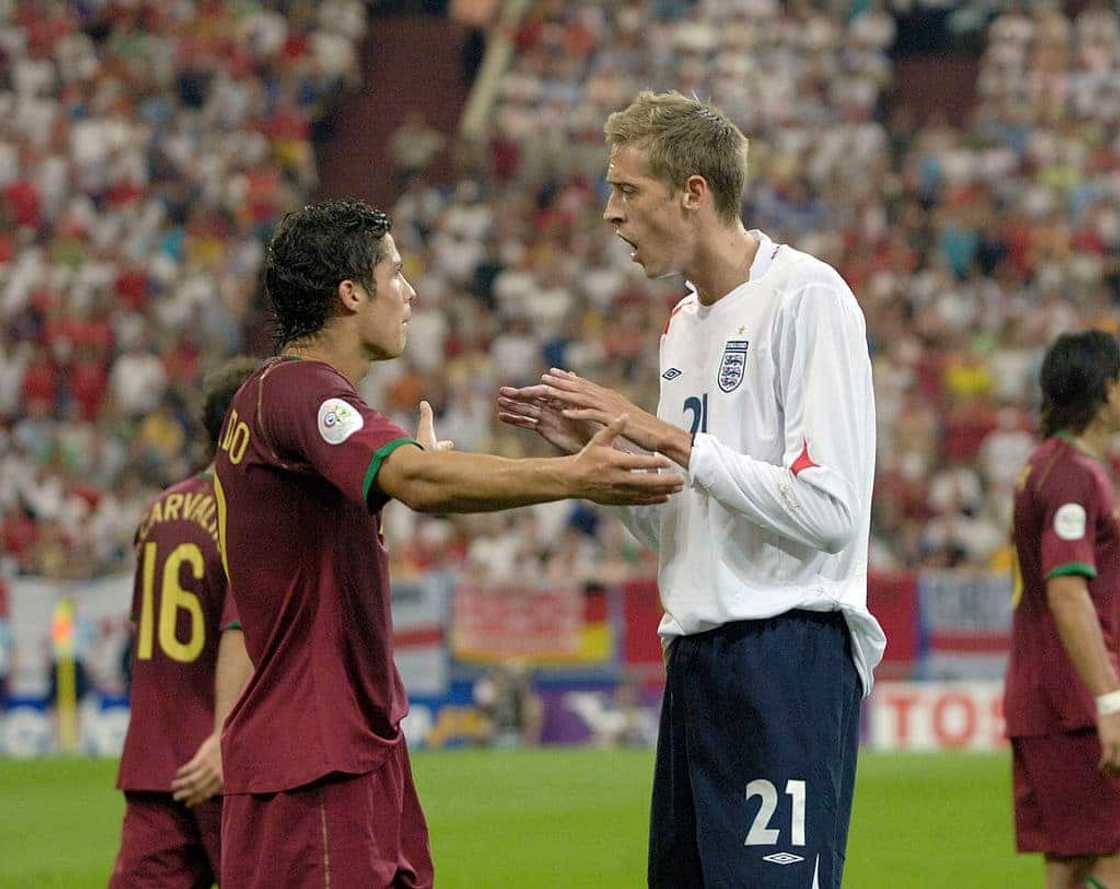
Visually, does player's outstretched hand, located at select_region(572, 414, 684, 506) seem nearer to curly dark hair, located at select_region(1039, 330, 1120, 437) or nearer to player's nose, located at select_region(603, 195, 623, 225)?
player's nose, located at select_region(603, 195, 623, 225)

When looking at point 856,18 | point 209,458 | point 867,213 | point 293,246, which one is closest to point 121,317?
point 867,213

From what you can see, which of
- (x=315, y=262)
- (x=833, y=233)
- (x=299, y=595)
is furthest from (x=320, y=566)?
→ (x=833, y=233)

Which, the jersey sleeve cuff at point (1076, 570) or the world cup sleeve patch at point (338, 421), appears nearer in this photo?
the world cup sleeve patch at point (338, 421)

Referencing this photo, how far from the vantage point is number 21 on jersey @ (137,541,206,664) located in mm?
5941

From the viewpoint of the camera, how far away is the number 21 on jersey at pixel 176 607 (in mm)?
5941

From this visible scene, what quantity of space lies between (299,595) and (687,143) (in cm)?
140

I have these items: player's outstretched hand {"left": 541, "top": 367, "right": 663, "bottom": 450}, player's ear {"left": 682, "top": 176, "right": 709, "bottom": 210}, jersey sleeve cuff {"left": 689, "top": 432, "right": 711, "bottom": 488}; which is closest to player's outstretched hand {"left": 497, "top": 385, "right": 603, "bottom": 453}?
player's outstretched hand {"left": 541, "top": 367, "right": 663, "bottom": 450}

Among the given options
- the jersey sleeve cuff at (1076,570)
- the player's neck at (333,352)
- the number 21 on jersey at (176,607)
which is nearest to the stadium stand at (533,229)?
the number 21 on jersey at (176,607)

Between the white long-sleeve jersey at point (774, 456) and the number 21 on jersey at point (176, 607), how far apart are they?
1.83 m

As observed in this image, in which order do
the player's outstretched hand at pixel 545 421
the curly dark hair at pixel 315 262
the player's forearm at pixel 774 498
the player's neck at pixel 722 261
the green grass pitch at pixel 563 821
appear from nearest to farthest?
the player's forearm at pixel 774 498
the curly dark hair at pixel 315 262
the player's outstretched hand at pixel 545 421
the player's neck at pixel 722 261
the green grass pitch at pixel 563 821

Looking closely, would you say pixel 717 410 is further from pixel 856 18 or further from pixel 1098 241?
pixel 856 18

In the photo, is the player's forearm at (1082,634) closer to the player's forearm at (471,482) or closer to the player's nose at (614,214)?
the player's nose at (614,214)

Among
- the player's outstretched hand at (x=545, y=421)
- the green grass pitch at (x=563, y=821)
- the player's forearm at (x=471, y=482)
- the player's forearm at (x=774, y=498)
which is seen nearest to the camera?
the player's forearm at (x=471, y=482)

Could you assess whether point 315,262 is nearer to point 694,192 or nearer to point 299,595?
point 299,595
